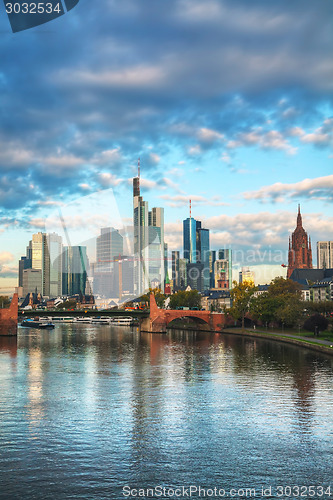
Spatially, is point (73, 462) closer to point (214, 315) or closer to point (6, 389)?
point (6, 389)

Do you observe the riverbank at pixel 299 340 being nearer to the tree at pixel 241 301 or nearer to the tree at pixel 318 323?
the tree at pixel 318 323

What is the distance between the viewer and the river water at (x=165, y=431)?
82.2ft

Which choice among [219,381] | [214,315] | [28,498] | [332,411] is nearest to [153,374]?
[219,381]

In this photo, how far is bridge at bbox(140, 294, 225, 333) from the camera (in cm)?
13838

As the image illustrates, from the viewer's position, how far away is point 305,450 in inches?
1171

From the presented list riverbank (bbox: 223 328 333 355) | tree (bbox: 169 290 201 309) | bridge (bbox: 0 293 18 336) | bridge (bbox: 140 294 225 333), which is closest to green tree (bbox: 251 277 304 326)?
riverbank (bbox: 223 328 333 355)

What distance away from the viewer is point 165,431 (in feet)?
111

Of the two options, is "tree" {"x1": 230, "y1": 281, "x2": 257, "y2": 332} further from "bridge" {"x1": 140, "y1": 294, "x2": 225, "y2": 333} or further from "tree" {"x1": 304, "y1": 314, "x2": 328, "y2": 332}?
"tree" {"x1": 304, "y1": 314, "x2": 328, "y2": 332}

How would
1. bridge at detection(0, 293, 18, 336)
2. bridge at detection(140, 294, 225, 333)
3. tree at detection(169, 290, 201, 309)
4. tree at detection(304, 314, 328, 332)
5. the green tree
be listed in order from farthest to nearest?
tree at detection(169, 290, 201, 309) < bridge at detection(140, 294, 225, 333) < bridge at detection(0, 293, 18, 336) < the green tree < tree at detection(304, 314, 328, 332)

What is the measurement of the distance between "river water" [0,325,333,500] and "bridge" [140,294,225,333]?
7387 cm

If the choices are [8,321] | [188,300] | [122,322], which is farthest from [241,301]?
[122,322]

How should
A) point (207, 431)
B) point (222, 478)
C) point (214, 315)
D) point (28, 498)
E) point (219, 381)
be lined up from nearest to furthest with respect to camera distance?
point (28, 498) < point (222, 478) < point (207, 431) < point (219, 381) < point (214, 315)

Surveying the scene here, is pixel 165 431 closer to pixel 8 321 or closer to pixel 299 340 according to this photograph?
pixel 299 340

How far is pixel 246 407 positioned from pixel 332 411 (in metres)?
6.29
